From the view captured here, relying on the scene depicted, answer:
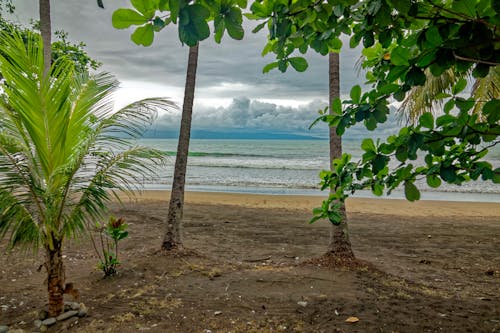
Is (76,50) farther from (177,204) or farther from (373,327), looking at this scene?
(373,327)

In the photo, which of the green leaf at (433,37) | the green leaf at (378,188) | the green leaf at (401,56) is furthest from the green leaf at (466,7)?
the green leaf at (378,188)

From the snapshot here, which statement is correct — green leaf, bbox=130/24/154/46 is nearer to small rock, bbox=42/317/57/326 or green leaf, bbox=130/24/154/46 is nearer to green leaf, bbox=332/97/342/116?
green leaf, bbox=332/97/342/116

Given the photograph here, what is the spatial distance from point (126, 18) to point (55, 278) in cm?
361

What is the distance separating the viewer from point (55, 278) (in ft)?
12.2

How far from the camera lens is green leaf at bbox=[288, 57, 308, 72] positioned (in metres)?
1.76

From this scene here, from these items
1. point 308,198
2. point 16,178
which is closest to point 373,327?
point 16,178

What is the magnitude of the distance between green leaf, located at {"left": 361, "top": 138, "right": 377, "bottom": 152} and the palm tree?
7.50 ft

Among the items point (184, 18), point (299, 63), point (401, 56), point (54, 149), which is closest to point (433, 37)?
point (401, 56)

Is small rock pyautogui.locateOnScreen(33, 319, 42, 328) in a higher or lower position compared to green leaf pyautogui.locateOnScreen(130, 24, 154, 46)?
lower

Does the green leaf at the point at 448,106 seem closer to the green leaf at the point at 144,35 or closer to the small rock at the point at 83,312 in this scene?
the green leaf at the point at 144,35

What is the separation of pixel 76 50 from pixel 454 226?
12.6 meters

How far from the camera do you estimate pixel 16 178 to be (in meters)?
3.48

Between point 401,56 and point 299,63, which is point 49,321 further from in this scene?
point 401,56

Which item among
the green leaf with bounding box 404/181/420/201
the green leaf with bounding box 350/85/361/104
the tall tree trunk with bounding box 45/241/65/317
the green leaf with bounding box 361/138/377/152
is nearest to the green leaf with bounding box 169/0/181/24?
the green leaf with bounding box 350/85/361/104
